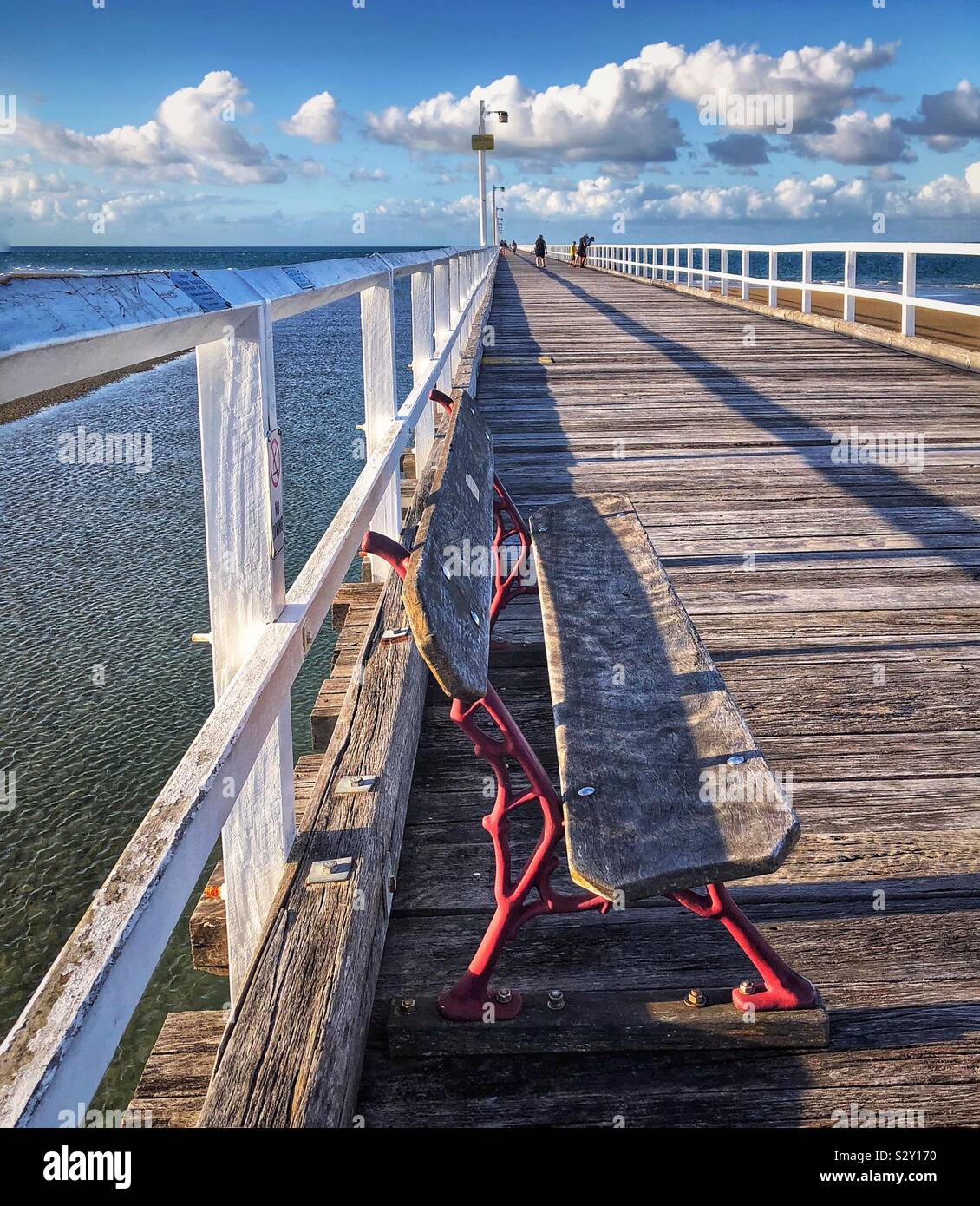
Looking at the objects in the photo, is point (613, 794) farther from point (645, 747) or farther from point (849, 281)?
point (849, 281)

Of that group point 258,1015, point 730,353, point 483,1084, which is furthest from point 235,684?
point 730,353

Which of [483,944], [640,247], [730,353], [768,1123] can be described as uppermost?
[640,247]

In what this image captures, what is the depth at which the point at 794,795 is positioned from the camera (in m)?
2.74

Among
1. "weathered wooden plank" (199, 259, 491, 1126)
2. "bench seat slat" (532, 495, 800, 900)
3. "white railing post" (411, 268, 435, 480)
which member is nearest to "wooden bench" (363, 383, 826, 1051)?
"bench seat slat" (532, 495, 800, 900)

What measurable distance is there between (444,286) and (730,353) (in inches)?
159

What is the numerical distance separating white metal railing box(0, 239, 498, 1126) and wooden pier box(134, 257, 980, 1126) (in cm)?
41

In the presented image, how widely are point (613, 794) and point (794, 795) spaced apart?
93cm

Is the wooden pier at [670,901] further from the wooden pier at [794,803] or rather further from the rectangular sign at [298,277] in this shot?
the rectangular sign at [298,277]

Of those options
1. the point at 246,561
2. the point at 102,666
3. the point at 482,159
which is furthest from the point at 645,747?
the point at 482,159

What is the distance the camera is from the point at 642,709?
2375 millimetres

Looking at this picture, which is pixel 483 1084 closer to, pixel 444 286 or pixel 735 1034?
pixel 735 1034

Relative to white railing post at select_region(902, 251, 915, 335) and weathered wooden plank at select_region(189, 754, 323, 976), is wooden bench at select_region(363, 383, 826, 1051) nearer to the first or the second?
weathered wooden plank at select_region(189, 754, 323, 976)

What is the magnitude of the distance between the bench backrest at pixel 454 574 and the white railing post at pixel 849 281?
8.69m

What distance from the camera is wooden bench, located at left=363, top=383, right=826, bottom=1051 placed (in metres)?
1.77
